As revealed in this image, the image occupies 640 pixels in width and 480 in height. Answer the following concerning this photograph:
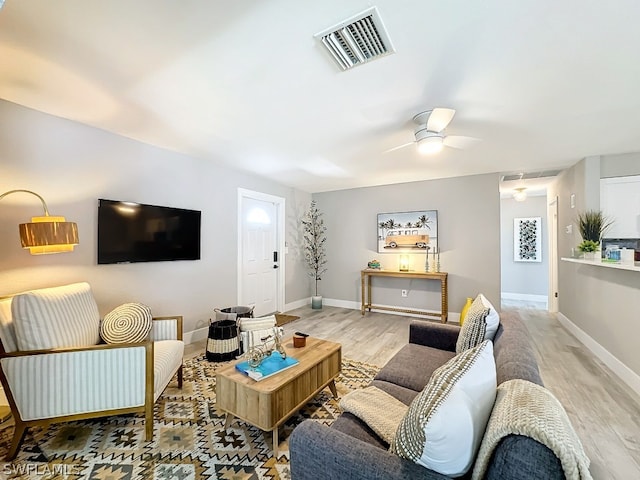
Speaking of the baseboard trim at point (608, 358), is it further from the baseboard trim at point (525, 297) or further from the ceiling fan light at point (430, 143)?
the ceiling fan light at point (430, 143)

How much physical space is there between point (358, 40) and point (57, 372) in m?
2.67

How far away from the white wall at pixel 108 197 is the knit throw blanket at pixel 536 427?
3317 millimetres

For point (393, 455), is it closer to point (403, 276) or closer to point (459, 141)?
point (459, 141)

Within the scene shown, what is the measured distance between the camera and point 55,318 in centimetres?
187

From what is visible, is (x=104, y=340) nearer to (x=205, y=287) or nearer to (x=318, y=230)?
(x=205, y=287)

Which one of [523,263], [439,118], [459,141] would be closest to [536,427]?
[439,118]

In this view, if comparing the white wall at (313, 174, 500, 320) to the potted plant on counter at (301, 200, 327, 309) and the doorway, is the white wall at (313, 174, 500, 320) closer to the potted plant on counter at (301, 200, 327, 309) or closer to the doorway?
the potted plant on counter at (301, 200, 327, 309)

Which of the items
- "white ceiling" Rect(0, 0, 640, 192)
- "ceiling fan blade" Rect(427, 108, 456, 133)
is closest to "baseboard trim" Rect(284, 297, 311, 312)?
"white ceiling" Rect(0, 0, 640, 192)

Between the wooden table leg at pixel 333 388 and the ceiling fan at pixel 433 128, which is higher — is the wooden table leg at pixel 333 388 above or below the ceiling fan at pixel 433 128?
below

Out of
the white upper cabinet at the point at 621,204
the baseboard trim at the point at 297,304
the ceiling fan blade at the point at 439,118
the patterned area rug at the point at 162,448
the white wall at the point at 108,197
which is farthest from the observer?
the baseboard trim at the point at 297,304

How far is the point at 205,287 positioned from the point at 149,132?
78.8 inches

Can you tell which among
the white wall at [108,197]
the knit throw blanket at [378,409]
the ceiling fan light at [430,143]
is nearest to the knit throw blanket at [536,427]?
the knit throw blanket at [378,409]

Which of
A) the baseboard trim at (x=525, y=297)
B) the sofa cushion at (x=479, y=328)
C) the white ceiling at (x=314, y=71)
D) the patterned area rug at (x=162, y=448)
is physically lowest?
the patterned area rug at (x=162, y=448)

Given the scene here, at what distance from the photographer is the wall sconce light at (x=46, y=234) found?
1978mm
